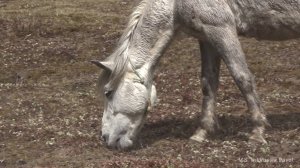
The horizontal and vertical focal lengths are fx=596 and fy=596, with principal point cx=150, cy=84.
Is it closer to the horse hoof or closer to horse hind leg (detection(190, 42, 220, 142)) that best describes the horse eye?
the horse hoof

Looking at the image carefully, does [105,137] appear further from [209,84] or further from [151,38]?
[209,84]

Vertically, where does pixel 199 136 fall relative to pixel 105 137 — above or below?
below

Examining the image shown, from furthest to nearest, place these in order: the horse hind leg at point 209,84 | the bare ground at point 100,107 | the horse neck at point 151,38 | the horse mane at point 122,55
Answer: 1. the horse hind leg at point 209,84
2. the horse neck at point 151,38
3. the horse mane at point 122,55
4. the bare ground at point 100,107

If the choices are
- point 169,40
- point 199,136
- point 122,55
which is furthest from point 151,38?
point 199,136

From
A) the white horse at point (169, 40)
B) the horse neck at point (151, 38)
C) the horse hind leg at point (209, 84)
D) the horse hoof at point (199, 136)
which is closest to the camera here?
the white horse at point (169, 40)

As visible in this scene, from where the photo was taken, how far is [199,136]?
14336 millimetres

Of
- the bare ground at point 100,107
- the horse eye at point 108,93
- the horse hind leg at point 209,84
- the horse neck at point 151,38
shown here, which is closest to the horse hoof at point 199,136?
the horse hind leg at point 209,84

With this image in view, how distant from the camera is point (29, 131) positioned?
53.6 feet

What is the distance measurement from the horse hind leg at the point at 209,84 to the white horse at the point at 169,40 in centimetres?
86

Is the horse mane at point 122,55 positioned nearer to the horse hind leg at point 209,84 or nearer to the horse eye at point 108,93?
the horse eye at point 108,93

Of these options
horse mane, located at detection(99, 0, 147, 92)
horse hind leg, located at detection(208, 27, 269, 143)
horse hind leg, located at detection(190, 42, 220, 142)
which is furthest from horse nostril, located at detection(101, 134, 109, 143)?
horse hind leg, located at detection(208, 27, 269, 143)

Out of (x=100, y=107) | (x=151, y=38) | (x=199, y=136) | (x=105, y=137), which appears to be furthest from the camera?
(x=100, y=107)

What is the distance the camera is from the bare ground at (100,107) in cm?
1310

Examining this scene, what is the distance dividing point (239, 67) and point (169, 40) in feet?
5.65
